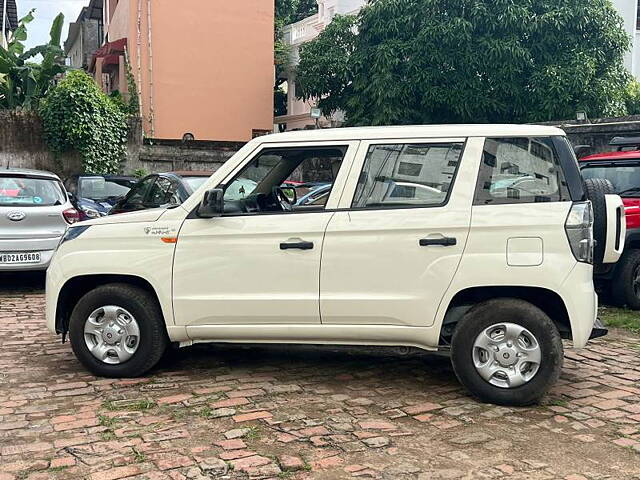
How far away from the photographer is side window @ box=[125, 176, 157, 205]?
8916mm

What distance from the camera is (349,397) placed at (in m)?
4.80

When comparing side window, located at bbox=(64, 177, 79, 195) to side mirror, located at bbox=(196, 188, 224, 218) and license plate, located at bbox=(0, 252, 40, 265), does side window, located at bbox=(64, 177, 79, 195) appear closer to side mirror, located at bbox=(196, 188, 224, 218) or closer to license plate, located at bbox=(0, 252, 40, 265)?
license plate, located at bbox=(0, 252, 40, 265)

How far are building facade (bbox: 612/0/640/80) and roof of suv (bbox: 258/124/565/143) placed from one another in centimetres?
2415

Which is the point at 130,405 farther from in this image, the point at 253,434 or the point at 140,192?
the point at 140,192

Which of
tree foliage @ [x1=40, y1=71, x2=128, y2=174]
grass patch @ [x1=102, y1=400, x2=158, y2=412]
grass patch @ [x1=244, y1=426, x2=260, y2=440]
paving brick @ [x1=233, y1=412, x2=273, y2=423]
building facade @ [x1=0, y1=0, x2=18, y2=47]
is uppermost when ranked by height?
building facade @ [x1=0, y1=0, x2=18, y2=47]

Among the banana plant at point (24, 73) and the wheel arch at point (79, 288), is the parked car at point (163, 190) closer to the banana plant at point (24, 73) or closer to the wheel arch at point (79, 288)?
the wheel arch at point (79, 288)

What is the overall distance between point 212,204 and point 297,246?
673 millimetres

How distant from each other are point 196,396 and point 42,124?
47.8 feet

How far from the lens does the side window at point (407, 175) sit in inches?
185

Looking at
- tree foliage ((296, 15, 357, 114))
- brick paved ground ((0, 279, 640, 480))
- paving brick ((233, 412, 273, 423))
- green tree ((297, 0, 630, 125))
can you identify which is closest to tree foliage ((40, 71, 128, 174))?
tree foliage ((296, 15, 357, 114))

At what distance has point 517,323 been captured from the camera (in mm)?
4535

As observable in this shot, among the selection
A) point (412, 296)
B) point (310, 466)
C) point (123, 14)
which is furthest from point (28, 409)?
point (123, 14)

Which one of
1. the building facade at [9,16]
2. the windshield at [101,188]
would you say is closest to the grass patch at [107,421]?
the windshield at [101,188]

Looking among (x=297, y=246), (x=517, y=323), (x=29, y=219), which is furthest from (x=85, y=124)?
(x=517, y=323)
